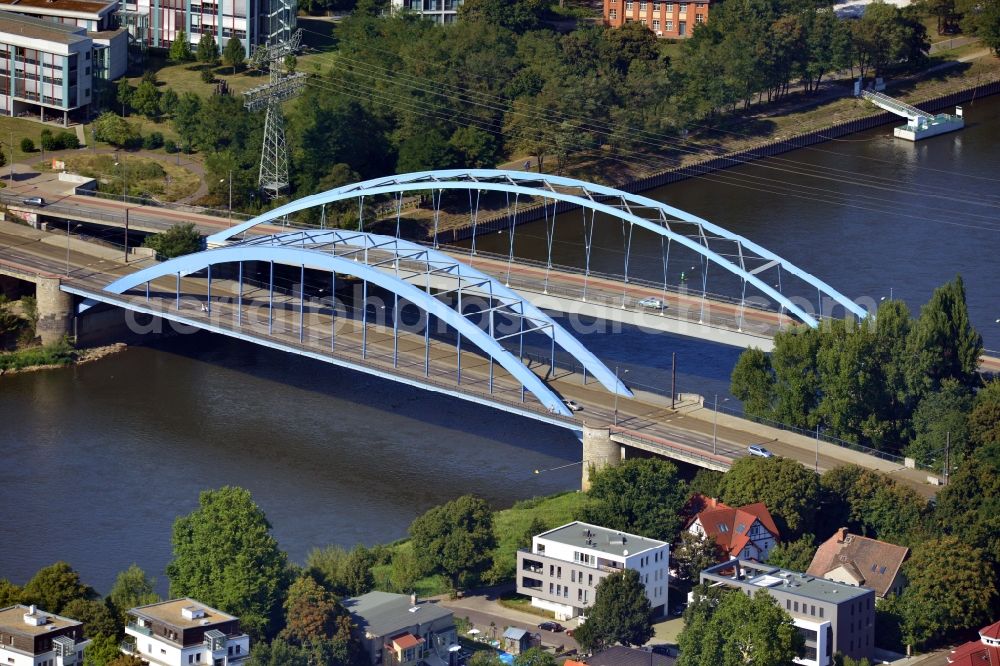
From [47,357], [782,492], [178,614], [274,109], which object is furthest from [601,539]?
[274,109]

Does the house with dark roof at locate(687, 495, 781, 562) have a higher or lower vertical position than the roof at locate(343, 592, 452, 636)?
higher

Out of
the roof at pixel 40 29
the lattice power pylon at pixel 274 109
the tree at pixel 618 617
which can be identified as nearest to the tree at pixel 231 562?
the tree at pixel 618 617

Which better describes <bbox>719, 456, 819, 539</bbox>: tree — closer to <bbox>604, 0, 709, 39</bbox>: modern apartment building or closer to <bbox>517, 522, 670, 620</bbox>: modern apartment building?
<bbox>517, 522, 670, 620</bbox>: modern apartment building

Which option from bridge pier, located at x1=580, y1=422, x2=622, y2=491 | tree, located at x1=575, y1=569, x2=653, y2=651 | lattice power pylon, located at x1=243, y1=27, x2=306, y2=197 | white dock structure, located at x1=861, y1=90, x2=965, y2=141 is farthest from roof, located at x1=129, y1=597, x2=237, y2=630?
white dock structure, located at x1=861, y1=90, x2=965, y2=141

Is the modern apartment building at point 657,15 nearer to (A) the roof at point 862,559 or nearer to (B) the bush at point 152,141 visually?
(B) the bush at point 152,141

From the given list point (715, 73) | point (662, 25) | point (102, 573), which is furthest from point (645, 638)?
point (662, 25)
